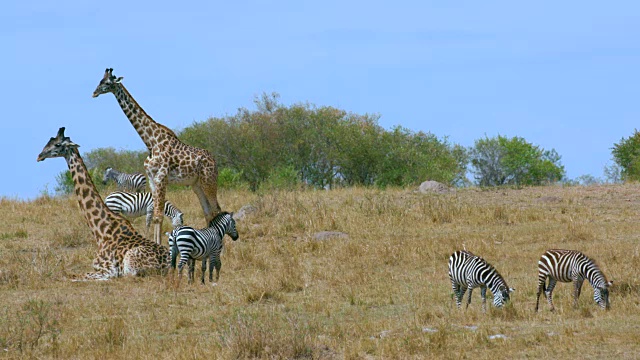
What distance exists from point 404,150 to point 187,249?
76.0 feet

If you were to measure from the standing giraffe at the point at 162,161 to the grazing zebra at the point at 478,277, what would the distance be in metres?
6.78

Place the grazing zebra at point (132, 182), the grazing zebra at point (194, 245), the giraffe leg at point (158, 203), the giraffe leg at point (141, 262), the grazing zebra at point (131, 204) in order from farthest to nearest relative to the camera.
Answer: the grazing zebra at point (132, 182), the grazing zebra at point (131, 204), the giraffe leg at point (158, 203), the giraffe leg at point (141, 262), the grazing zebra at point (194, 245)

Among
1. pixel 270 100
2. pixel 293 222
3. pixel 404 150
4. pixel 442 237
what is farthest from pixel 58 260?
pixel 270 100

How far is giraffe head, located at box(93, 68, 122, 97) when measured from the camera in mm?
16078

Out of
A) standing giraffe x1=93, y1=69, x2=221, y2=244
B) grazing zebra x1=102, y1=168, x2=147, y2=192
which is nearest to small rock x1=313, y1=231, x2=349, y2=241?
standing giraffe x1=93, y1=69, x2=221, y2=244

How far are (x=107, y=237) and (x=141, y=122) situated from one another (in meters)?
3.14

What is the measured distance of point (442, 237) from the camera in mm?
15969

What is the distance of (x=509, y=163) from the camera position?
3788cm

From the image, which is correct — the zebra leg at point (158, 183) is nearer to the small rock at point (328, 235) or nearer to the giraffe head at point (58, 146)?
the giraffe head at point (58, 146)

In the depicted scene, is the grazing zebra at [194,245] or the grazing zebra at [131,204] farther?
the grazing zebra at [131,204]

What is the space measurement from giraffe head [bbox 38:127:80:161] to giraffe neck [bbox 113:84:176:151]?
73.6 inches

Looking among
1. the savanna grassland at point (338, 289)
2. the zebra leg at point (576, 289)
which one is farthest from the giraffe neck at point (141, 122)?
the zebra leg at point (576, 289)

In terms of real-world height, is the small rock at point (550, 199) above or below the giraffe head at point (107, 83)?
below

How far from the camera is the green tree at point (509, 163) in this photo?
124 ft
